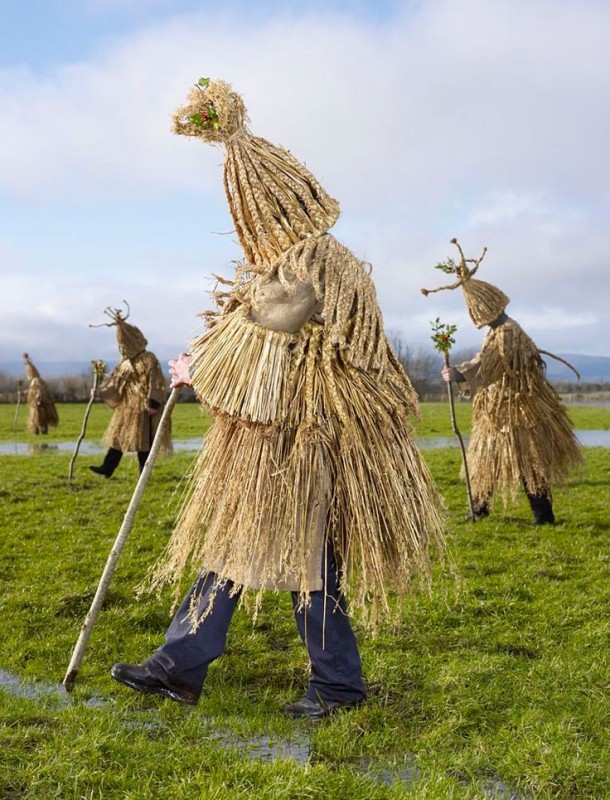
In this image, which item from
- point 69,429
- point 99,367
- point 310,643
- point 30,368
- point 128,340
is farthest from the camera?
point 69,429

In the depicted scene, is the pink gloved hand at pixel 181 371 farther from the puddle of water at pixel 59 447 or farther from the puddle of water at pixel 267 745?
the puddle of water at pixel 59 447

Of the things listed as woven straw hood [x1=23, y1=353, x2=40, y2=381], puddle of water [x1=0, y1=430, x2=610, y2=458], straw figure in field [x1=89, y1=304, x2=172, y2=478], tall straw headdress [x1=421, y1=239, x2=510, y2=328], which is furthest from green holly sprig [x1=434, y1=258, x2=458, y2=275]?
woven straw hood [x1=23, y1=353, x2=40, y2=381]

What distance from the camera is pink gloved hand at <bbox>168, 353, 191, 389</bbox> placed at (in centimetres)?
387

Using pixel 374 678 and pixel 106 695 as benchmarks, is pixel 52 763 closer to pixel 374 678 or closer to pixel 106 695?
pixel 106 695

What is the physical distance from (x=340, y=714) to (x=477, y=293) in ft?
17.9

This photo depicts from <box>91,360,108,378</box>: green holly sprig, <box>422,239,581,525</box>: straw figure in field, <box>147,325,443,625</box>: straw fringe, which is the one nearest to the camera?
<box>147,325,443,625</box>: straw fringe

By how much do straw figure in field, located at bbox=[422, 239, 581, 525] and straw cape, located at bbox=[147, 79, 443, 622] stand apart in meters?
4.26

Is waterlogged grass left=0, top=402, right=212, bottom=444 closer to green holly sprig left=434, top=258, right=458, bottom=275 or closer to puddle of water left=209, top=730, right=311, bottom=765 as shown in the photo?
green holly sprig left=434, top=258, right=458, bottom=275

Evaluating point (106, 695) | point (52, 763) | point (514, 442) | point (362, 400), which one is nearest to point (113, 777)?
point (52, 763)

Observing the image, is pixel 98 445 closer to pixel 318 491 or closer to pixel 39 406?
pixel 39 406

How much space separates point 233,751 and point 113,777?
504 mm

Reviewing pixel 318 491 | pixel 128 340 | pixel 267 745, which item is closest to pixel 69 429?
pixel 128 340

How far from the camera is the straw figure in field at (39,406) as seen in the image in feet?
75.3

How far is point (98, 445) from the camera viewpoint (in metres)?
20.4
